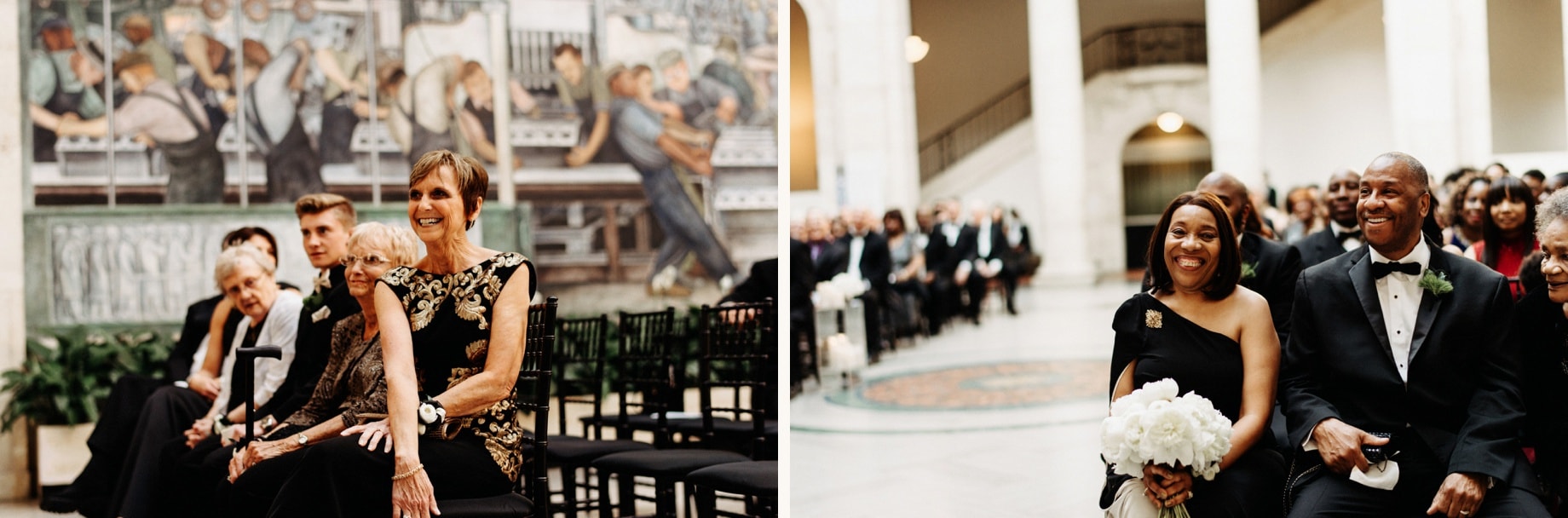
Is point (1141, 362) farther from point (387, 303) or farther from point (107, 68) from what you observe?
point (107, 68)

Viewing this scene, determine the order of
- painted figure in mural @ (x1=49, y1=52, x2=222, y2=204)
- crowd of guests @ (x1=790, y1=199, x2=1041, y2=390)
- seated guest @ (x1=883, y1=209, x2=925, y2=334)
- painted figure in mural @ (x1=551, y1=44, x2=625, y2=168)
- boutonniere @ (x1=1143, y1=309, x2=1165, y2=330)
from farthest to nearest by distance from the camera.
→ 1. seated guest @ (x1=883, y1=209, x2=925, y2=334)
2. crowd of guests @ (x1=790, y1=199, x2=1041, y2=390)
3. painted figure in mural @ (x1=551, y1=44, x2=625, y2=168)
4. painted figure in mural @ (x1=49, y1=52, x2=222, y2=204)
5. boutonniere @ (x1=1143, y1=309, x2=1165, y2=330)

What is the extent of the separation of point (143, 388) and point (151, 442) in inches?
40.9

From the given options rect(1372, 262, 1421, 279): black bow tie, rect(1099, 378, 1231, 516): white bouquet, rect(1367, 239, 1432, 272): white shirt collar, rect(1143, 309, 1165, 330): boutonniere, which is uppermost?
rect(1367, 239, 1432, 272): white shirt collar

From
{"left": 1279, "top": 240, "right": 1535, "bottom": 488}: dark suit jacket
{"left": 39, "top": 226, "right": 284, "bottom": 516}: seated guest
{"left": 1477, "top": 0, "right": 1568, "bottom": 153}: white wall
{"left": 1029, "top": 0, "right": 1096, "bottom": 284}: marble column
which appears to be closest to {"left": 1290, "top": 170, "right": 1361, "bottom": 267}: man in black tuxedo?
{"left": 1279, "top": 240, "right": 1535, "bottom": 488}: dark suit jacket

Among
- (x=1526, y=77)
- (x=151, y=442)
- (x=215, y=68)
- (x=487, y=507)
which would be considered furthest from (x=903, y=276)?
(x=1526, y=77)

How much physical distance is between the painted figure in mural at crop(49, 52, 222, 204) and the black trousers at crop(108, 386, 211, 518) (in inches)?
162

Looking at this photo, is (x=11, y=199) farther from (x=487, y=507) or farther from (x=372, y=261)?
(x=487, y=507)

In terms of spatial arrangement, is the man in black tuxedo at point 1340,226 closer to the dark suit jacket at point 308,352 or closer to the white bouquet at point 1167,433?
the white bouquet at point 1167,433

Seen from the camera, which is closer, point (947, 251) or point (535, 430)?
point (535, 430)

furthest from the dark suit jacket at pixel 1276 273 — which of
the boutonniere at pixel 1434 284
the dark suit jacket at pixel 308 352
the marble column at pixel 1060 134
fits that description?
the marble column at pixel 1060 134

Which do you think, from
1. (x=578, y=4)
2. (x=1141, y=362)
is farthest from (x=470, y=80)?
(x=1141, y=362)

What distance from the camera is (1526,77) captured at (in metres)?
17.4

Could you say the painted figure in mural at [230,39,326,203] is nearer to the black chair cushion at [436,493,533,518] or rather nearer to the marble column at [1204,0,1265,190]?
the black chair cushion at [436,493,533,518]

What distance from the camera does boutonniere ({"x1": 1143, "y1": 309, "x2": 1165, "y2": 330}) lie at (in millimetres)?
3332
